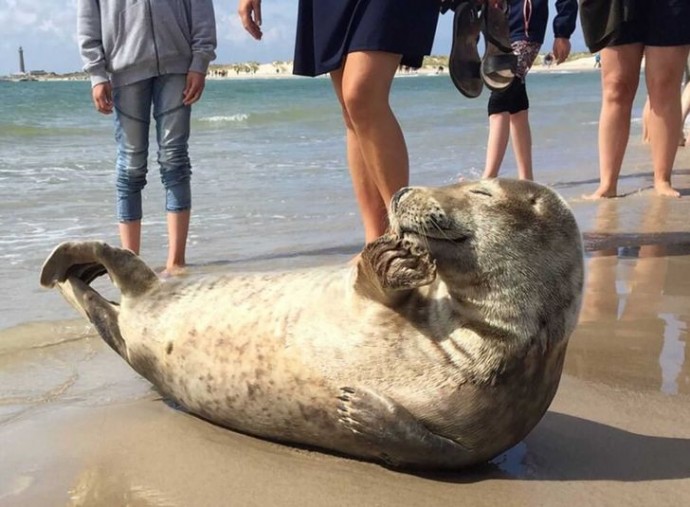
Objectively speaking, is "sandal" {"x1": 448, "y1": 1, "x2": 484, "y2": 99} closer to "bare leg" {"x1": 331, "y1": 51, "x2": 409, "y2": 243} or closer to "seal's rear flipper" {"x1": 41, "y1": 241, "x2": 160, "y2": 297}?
"bare leg" {"x1": 331, "y1": 51, "x2": 409, "y2": 243}

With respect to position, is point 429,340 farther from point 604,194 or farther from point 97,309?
point 604,194

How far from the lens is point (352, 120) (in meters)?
4.13

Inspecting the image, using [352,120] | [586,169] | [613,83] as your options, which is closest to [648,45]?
[613,83]

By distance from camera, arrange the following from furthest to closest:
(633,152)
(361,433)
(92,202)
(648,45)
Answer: (633,152) → (92,202) → (648,45) → (361,433)

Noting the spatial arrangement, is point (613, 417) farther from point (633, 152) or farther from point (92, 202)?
point (633, 152)

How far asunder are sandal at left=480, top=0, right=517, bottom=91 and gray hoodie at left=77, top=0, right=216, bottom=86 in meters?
1.56

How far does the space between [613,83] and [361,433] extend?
440 centimetres

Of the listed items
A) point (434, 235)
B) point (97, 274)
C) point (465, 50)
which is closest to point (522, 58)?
point (465, 50)

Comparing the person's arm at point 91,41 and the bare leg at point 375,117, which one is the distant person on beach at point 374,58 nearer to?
the bare leg at point 375,117

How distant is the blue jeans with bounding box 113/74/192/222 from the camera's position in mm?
5059

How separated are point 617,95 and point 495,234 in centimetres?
413

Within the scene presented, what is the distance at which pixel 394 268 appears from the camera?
2439 mm

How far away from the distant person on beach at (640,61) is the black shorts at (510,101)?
70 centimetres

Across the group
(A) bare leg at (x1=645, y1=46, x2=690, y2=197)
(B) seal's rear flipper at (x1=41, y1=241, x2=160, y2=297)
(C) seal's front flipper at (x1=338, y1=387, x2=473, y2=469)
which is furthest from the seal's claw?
(A) bare leg at (x1=645, y1=46, x2=690, y2=197)
